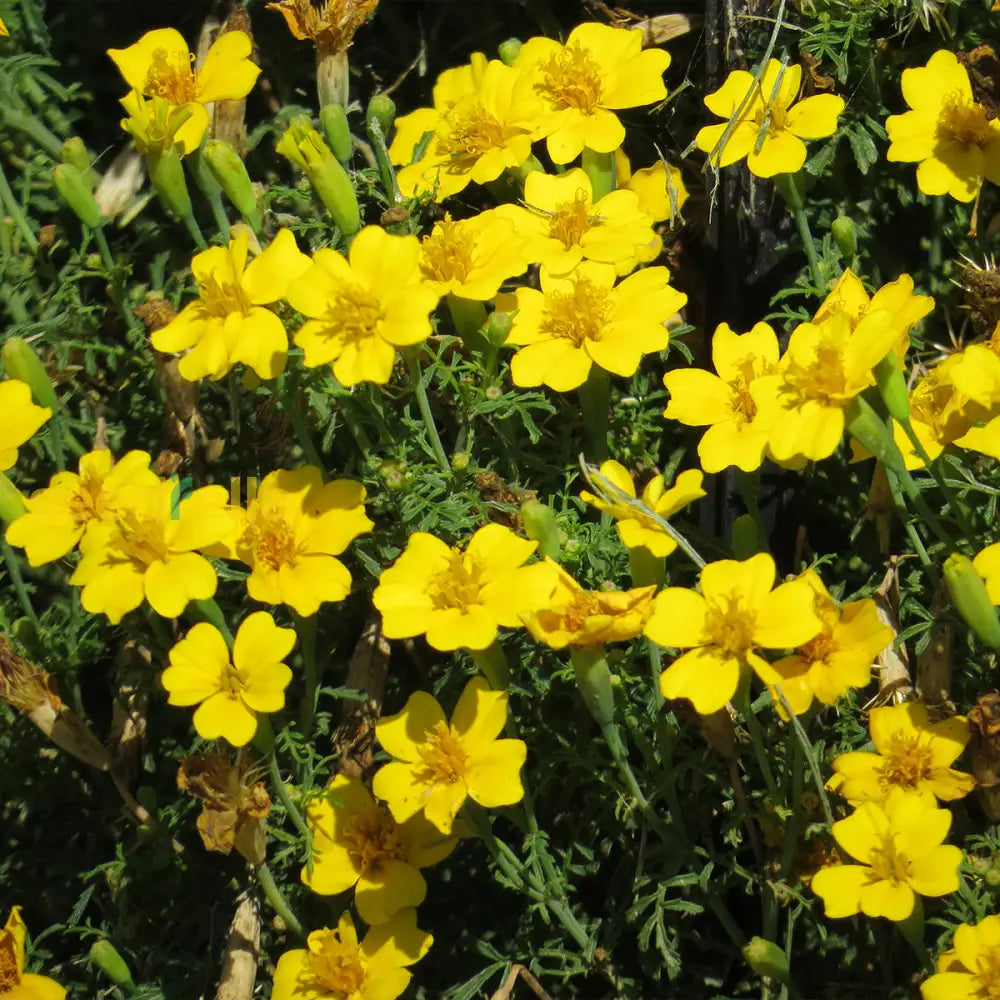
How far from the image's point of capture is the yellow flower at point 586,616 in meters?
1.49

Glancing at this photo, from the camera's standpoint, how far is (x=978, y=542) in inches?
66.9

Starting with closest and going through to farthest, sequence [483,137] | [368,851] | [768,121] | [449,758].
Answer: [449,758] → [368,851] → [768,121] → [483,137]

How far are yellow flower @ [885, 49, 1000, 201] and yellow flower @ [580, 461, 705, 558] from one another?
740 mm

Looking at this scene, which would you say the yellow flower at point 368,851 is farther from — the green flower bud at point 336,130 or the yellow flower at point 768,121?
the yellow flower at point 768,121

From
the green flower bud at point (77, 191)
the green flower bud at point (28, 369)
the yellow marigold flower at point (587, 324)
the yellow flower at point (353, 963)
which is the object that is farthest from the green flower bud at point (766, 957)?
the green flower bud at point (77, 191)

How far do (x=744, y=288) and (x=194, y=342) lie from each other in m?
0.96

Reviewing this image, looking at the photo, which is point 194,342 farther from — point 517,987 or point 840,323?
point 517,987

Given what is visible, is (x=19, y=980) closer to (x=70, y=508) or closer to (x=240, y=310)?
(x=70, y=508)

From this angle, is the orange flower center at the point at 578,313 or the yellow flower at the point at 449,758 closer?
the yellow flower at the point at 449,758

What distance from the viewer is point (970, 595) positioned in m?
1.50

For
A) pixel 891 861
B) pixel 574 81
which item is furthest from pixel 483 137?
pixel 891 861

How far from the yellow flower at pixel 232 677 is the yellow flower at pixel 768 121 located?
989 mm

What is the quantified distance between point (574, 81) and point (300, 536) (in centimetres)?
88

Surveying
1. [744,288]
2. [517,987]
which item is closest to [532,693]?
[517,987]
